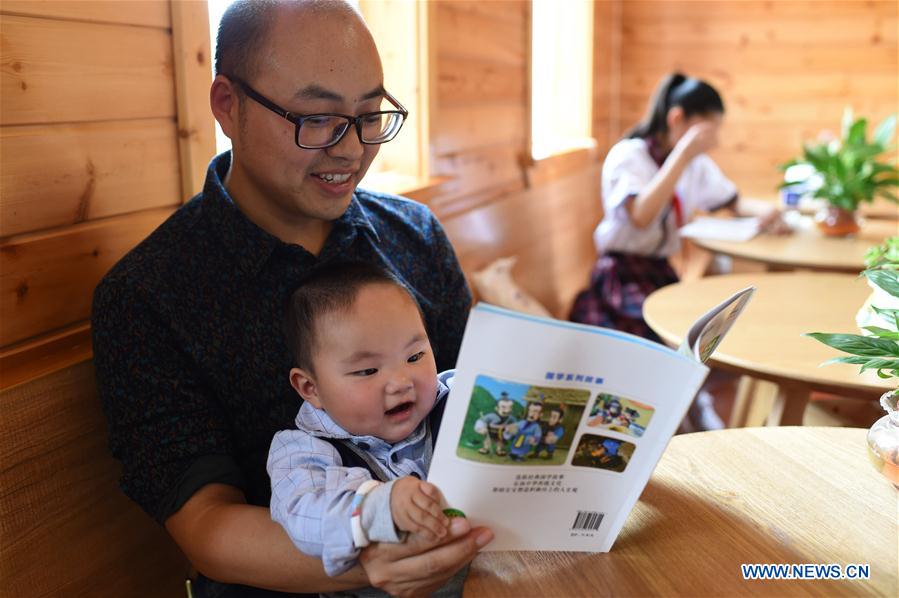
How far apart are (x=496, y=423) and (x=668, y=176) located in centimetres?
239

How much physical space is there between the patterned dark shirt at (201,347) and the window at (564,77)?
3.03 metres

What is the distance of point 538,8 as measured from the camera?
405 centimetres

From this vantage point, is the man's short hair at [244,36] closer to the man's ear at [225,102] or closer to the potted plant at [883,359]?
the man's ear at [225,102]

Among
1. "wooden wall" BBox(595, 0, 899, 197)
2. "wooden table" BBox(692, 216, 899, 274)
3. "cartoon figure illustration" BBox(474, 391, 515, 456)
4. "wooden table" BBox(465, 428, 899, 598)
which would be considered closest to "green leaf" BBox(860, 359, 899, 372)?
"wooden table" BBox(465, 428, 899, 598)

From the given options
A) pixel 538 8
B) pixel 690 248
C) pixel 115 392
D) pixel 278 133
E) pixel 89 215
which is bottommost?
pixel 690 248

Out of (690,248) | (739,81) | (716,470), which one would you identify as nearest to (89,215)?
(716,470)

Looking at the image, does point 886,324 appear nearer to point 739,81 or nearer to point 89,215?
point 89,215

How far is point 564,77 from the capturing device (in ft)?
15.2

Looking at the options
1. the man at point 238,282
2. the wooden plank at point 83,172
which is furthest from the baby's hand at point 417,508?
the wooden plank at point 83,172

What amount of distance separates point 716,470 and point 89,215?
107 centimetres

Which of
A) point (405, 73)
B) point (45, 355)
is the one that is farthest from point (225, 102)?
point (405, 73)

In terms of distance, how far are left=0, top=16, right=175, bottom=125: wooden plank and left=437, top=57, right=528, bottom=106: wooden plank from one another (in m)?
1.28

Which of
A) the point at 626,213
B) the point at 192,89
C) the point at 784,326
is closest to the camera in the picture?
the point at 192,89

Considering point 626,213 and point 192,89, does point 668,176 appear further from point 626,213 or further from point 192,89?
point 192,89
